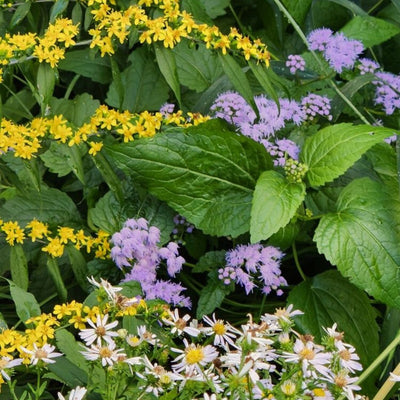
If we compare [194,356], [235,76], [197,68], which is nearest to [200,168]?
[235,76]

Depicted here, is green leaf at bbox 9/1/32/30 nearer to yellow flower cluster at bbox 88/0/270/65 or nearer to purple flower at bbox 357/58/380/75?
yellow flower cluster at bbox 88/0/270/65

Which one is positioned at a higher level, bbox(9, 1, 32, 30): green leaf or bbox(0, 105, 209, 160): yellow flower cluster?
bbox(9, 1, 32, 30): green leaf

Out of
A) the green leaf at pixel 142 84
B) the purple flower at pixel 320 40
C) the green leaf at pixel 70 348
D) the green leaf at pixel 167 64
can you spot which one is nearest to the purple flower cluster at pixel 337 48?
the purple flower at pixel 320 40

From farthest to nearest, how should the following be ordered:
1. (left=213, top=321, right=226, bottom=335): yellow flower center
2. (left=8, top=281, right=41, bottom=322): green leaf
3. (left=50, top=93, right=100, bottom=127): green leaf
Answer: (left=50, top=93, right=100, bottom=127): green leaf → (left=8, top=281, right=41, bottom=322): green leaf → (left=213, top=321, right=226, bottom=335): yellow flower center

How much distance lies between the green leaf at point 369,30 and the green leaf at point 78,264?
82 cm

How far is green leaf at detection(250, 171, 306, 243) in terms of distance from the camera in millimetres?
1324

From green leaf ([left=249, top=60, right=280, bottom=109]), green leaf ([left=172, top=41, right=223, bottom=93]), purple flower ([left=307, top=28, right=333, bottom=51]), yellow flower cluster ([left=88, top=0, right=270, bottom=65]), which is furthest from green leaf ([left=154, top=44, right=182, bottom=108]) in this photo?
purple flower ([left=307, top=28, right=333, bottom=51])

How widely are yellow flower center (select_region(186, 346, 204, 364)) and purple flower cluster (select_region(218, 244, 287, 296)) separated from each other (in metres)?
0.45

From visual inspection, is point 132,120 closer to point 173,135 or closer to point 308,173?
point 173,135

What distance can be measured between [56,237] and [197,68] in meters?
0.57

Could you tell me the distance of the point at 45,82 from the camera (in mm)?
1370

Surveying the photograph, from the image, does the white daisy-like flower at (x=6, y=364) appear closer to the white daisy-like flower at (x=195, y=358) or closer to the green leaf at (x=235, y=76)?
the white daisy-like flower at (x=195, y=358)

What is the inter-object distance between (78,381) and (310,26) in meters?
1.21

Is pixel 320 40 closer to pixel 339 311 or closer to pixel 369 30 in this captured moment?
pixel 369 30
